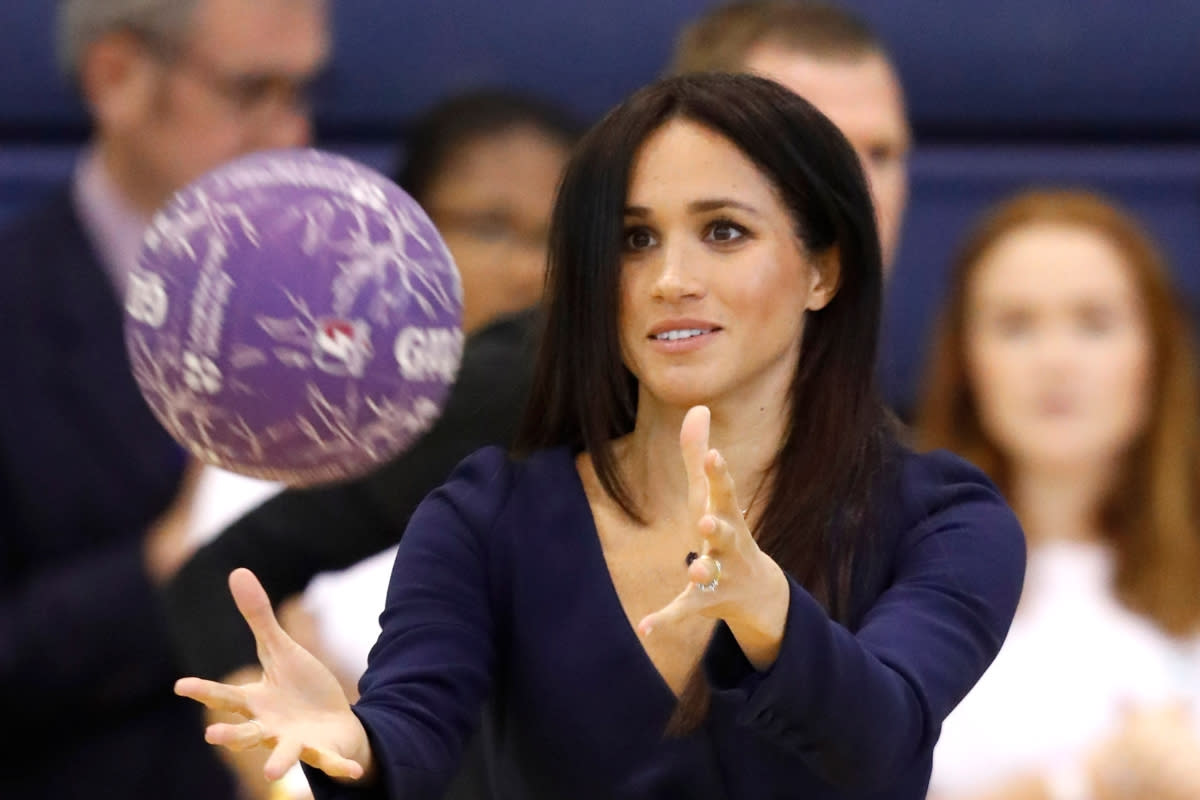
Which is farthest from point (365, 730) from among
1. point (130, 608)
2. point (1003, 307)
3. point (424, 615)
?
point (130, 608)

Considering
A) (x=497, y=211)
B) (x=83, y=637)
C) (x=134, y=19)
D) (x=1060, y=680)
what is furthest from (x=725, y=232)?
(x=134, y=19)

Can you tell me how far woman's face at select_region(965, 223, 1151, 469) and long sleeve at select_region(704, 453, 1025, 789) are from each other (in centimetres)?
78

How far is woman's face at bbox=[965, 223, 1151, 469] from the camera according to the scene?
1.72 metres

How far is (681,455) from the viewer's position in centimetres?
95

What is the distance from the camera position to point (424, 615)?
2.99 feet

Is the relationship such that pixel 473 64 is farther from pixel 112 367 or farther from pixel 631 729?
pixel 631 729

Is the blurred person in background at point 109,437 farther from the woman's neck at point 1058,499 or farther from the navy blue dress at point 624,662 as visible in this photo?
the navy blue dress at point 624,662

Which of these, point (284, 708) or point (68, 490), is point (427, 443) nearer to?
point (284, 708)

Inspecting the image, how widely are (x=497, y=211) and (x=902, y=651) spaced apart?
1116 mm

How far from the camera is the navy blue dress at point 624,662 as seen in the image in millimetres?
848

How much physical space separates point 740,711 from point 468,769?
0.63 feet

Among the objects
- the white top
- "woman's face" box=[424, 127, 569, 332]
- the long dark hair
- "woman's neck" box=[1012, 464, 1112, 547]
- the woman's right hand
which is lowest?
the white top

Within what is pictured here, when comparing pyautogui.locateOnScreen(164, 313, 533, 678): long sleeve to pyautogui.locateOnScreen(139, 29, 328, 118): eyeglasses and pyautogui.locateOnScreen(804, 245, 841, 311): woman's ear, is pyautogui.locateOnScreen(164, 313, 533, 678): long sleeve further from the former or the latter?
pyautogui.locateOnScreen(139, 29, 328, 118): eyeglasses

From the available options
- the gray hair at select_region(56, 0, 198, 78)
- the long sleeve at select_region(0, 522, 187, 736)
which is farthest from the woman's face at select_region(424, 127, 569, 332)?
the long sleeve at select_region(0, 522, 187, 736)
